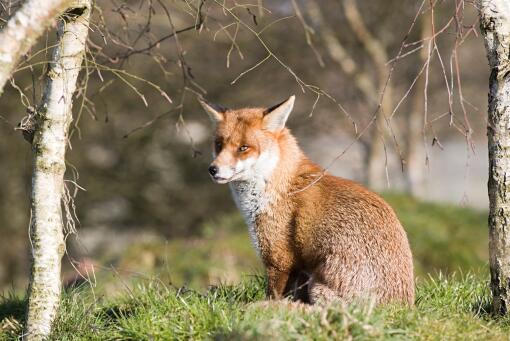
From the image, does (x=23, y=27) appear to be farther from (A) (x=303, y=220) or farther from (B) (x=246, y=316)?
(A) (x=303, y=220)

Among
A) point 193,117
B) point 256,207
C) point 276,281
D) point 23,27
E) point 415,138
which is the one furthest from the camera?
point 193,117

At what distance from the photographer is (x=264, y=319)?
4484 millimetres

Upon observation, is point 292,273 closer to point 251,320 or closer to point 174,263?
point 251,320

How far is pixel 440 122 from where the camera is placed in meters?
20.6

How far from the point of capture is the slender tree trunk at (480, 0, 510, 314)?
5.24 m

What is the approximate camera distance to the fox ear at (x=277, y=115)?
6168mm

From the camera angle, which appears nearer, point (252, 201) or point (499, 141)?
point (499, 141)

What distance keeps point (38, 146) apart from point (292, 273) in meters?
2.16

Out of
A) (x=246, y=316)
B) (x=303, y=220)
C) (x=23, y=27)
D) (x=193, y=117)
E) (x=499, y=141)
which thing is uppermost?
(x=23, y=27)

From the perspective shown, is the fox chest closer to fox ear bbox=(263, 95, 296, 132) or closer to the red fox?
the red fox

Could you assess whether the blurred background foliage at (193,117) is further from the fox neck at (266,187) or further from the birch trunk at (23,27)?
the birch trunk at (23,27)

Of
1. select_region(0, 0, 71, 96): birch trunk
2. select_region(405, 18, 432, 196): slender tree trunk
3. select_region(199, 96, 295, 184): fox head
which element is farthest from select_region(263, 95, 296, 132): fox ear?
select_region(405, 18, 432, 196): slender tree trunk

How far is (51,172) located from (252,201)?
5.37ft

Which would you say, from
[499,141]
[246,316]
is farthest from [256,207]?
[499,141]
